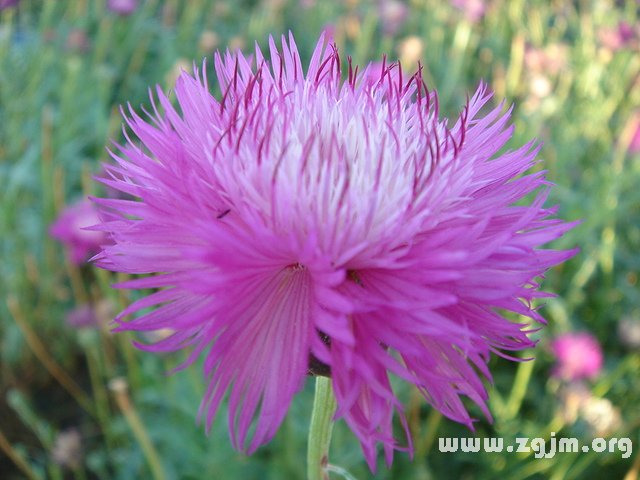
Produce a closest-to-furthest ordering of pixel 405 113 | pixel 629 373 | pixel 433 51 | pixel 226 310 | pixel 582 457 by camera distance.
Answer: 1. pixel 226 310
2. pixel 405 113
3. pixel 582 457
4. pixel 629 373
5. pixel 433 51

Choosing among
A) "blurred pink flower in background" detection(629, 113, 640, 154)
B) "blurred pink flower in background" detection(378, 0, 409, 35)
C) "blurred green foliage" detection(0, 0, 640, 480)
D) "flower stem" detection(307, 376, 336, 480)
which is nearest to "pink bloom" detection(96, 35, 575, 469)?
"flower stem" detection(307, 376, 336, 480)

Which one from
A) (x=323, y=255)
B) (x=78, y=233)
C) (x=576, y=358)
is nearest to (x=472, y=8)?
(x=576, y=358)

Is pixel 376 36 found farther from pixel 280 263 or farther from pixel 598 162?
pixel 280 263

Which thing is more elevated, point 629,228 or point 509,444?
point 629,228

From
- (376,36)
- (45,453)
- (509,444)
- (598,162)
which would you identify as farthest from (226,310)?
Result: (376,36)

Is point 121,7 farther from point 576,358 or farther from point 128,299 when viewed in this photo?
point 576,358

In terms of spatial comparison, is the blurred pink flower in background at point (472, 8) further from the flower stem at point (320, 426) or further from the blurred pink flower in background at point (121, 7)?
the flower stem at point (320, 426)
